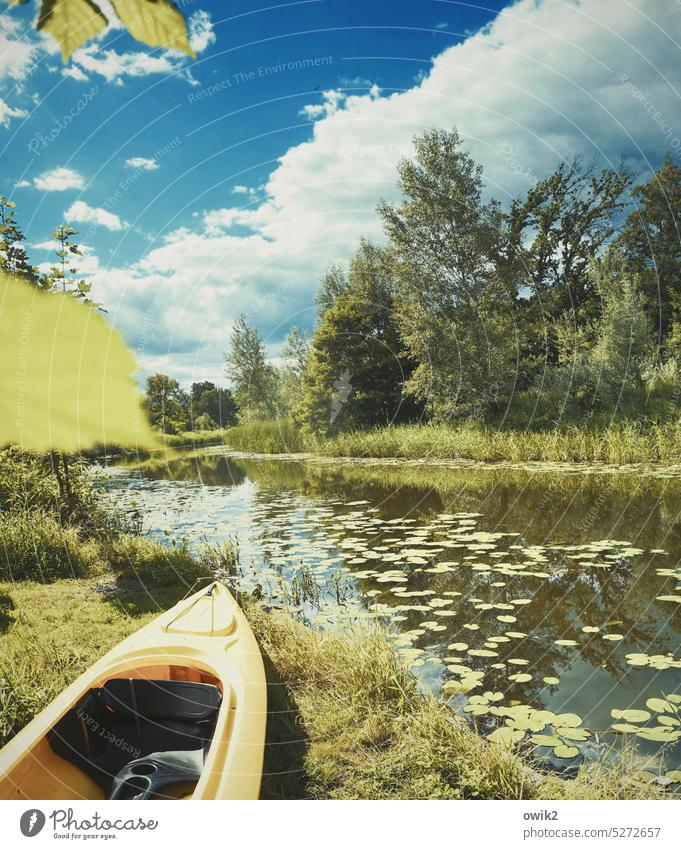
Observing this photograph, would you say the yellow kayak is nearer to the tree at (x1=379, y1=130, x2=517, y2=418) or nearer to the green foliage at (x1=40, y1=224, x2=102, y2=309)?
the green foliage at (x1=40, y1=224, x2=102, y2=309)

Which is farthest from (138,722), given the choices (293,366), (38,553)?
(293,366)

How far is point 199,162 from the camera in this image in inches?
136

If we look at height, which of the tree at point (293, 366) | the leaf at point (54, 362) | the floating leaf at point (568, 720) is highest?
the tree at point (293, 366)

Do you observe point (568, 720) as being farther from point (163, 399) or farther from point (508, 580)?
point (163, 399)

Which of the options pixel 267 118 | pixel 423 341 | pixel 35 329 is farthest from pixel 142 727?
pixel 423 341

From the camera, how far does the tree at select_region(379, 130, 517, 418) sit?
10922mm

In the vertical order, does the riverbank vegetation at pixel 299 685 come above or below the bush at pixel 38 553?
below

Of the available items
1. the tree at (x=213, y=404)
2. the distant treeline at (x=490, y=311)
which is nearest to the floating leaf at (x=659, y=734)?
the distant treeline at (x=490, y=311)

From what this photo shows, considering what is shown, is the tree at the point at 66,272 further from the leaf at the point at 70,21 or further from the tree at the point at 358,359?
the tree at the point at 358,359

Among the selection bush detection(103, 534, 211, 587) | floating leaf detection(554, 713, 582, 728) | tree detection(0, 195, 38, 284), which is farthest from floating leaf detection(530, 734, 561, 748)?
tree detection(0, 195, 38, 284)

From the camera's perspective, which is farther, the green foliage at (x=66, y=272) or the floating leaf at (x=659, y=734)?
the green foliage at (x=66, y=272)

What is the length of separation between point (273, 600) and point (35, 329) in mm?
2888

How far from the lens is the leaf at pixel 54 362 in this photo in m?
3.95
